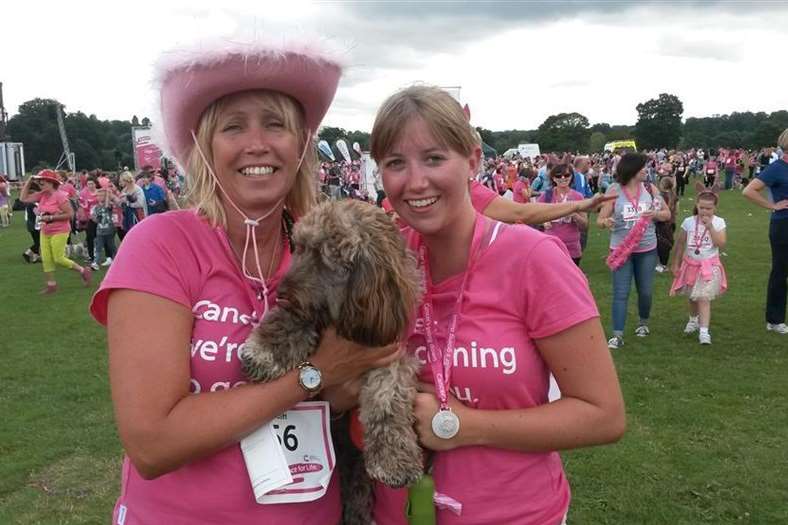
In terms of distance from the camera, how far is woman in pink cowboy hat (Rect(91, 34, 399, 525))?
184 cm

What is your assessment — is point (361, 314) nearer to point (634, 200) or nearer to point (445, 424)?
point (445, 424)

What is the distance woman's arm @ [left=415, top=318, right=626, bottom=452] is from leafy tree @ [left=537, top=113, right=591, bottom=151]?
101078mm

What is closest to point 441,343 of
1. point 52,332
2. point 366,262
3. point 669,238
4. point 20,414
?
point 366,262

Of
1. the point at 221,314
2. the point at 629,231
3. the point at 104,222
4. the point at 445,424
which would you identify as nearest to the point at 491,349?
the point at 445,424

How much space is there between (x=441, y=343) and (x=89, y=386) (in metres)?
6.51

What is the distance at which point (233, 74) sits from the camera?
2.11 metres

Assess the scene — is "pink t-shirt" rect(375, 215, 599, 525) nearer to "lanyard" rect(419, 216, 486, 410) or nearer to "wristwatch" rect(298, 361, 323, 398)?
"lanyard" rect(419, 216, 486, 410)

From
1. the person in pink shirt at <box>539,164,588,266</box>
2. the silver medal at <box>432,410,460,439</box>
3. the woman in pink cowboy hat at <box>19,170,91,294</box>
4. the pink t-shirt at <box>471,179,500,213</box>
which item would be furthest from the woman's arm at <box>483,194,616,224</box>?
the woman in pink cowboy hat at <box>19,170,91,294</box>

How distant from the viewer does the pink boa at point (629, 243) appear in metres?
8.24

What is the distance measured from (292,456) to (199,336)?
46 cm

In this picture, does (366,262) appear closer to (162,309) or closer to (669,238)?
(162,309)

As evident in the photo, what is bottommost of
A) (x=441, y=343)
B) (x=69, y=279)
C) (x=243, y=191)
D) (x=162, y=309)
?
(x=69, y=279)

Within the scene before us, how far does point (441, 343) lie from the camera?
211 cm

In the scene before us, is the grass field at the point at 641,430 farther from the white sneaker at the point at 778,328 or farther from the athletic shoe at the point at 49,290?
the athletic shoe at the point at 49,290
